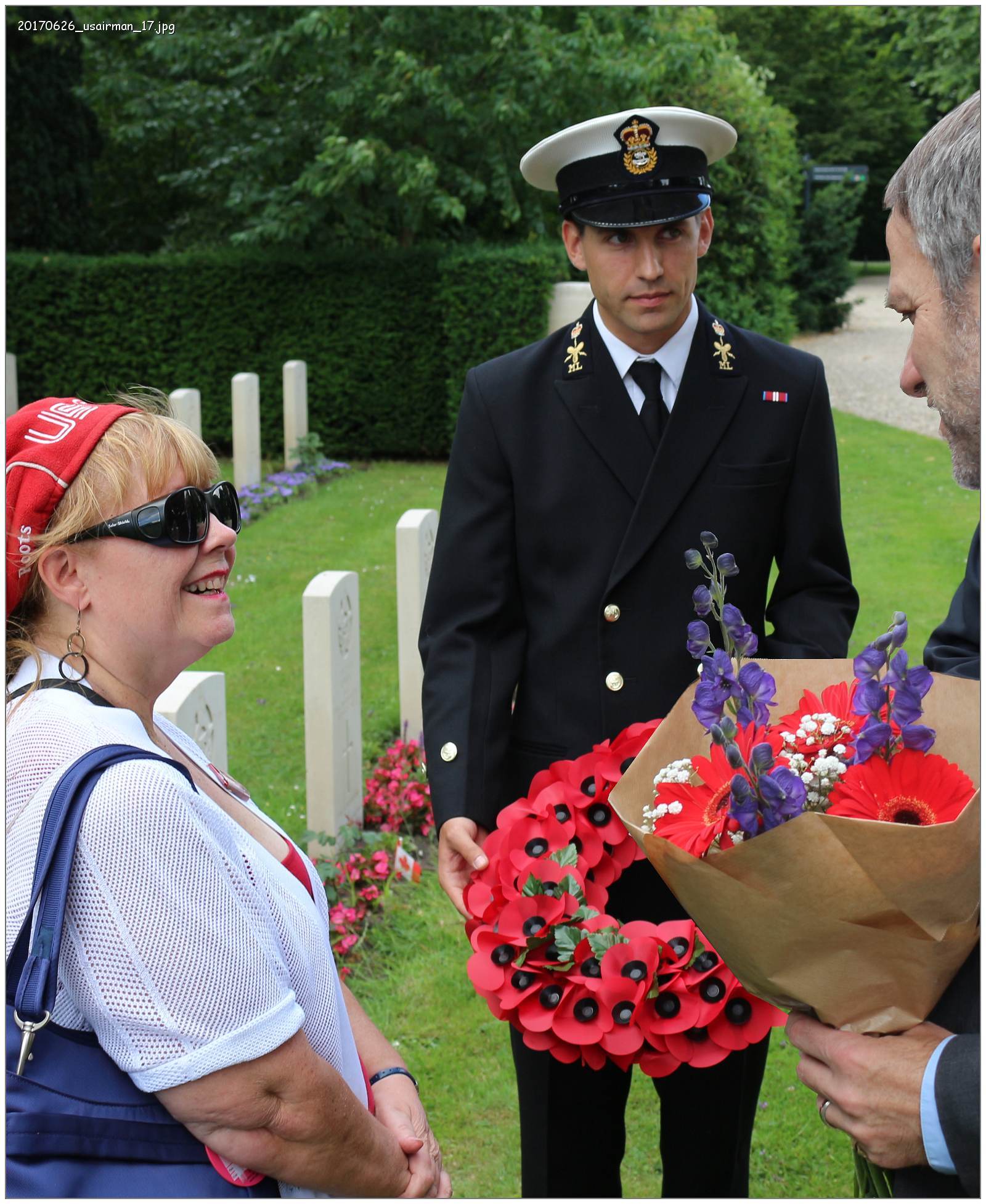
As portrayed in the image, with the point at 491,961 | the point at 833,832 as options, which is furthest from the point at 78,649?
the point at 833,832

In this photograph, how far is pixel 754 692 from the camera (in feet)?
4.92

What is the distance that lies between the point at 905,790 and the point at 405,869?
364cm

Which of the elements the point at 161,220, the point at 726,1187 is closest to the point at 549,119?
the point at 161,220

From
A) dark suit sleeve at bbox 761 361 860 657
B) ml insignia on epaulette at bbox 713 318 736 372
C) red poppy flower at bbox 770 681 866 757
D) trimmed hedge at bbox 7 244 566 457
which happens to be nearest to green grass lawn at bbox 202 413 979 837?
trimmed hedge at bbox 7 244 566 457

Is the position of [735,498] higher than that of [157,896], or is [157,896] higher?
[735,498]

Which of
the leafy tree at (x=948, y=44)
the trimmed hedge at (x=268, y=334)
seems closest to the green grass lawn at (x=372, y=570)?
the trimmed hedge at (x=268, y=334)

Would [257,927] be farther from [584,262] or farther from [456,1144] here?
[456,1144]

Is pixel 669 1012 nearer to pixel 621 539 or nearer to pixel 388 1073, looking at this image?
pixel 388 1073

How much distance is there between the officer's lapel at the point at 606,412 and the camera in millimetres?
2635

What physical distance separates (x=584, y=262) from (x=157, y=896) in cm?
180

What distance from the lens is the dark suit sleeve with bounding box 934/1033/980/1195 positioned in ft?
4.78

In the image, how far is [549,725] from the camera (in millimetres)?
2703

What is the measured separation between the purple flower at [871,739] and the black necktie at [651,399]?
4.25 ft

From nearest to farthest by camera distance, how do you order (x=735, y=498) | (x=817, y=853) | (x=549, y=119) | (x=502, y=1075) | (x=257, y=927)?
(x=817, y=853)
(x=257, y=927)
(x=735, y=498)
(x=502, y=1075)
(x=549, y=119)
